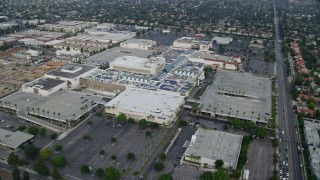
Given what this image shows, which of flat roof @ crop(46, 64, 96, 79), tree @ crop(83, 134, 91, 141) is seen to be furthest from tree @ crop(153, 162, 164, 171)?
flat roof @ crop(46, 64, 96, 79)

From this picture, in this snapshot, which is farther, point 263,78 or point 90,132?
point 263,78

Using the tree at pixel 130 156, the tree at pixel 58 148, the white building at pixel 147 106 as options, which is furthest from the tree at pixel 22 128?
the tree at pixel 130 156

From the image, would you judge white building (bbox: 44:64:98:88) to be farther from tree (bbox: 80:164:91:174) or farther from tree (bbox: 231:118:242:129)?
tree (bbox: 231:118:242:129)

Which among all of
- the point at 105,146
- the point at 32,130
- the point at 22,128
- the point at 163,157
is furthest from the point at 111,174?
the point at 22,128

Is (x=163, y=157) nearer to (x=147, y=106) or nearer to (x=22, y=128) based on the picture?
(x=147, y=106)

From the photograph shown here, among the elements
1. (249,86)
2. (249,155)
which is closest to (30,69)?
(249,86)

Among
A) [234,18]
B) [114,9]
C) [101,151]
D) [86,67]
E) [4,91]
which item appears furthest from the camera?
[114,9]

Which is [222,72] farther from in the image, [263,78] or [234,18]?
[234,18]
